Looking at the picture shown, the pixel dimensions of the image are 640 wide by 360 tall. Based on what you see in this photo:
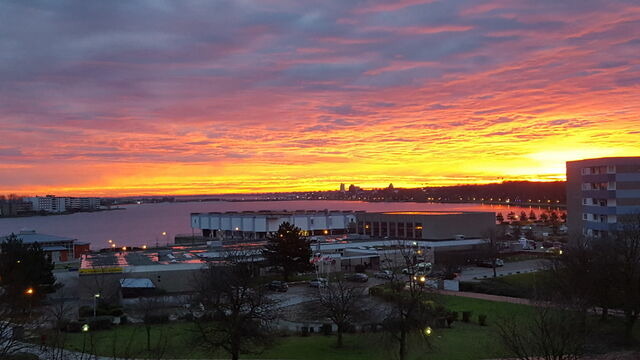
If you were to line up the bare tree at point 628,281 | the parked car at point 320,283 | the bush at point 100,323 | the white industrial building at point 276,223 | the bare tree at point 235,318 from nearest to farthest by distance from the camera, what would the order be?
the bare tree at point 235,318, the bare tree at point 628,281, the bush at point 100,323, the parked car at point 320,283, the white industrial building at point 276,223

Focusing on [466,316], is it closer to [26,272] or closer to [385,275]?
[385,275]

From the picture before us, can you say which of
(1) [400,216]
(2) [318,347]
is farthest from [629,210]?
(2) [318,347]

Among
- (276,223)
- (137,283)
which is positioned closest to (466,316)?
(137,283)

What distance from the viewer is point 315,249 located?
48.3m

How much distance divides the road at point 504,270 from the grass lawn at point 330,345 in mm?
15016

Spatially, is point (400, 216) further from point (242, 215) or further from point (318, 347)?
point (318, 347)

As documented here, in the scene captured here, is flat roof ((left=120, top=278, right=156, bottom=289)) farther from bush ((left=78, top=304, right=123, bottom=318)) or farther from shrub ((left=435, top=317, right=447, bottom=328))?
shrub ((left=435, top=317, right=447, bottom=328))

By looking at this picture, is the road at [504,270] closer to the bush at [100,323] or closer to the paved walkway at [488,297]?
the paved walkway at [488,297]

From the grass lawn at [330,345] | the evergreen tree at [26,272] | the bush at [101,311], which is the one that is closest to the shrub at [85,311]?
the bush at [101,311]

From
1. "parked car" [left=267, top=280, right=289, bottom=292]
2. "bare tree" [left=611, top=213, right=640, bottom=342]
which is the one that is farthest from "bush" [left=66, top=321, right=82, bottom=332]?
"bare tree" [left=611, top=213, right=640, bottom=342]

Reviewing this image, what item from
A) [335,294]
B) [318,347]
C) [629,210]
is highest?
[629,210]

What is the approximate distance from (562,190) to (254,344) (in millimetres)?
179559

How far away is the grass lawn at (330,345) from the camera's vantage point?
19797mm

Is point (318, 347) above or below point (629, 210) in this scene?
below
